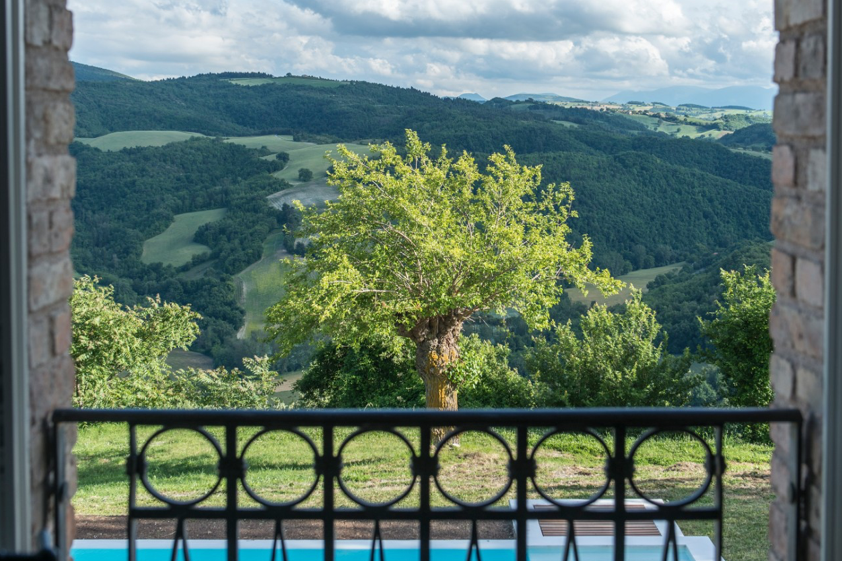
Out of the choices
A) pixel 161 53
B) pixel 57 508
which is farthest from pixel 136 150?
pixel 57 508

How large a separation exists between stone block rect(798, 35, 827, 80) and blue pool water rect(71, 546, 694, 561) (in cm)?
525

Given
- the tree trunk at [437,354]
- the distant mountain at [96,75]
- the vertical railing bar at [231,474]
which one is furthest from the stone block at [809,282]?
the distant mountain at [96,75]

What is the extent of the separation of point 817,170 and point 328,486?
0.97 meters

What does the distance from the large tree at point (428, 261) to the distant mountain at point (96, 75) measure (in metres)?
23.8

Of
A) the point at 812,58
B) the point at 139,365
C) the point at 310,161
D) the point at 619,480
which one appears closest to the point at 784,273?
the point at 812,58

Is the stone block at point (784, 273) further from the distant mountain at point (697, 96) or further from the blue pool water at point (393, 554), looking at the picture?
the distant mountain at point (697, 96)

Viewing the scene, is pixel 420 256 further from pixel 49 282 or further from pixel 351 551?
pixel 49 282

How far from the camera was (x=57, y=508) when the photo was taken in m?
1.25

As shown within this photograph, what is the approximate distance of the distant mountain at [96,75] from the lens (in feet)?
103

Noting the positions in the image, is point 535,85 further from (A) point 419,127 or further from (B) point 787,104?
(B) point 787,104

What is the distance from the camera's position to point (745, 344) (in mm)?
13953

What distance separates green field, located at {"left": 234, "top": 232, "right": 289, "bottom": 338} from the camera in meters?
23.6

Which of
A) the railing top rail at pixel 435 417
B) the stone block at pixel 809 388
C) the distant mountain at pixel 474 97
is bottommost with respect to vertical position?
the railing top rail at pixel 435 417

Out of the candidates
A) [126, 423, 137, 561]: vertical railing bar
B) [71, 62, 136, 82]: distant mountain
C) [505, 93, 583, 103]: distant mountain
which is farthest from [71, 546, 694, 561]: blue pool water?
[505, 93, 583, 103]: distant mountain
